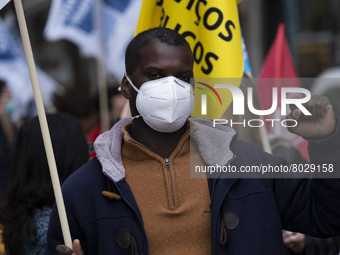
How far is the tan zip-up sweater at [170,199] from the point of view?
6.02 ft

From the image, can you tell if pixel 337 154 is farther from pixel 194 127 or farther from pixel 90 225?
pixel 90 225

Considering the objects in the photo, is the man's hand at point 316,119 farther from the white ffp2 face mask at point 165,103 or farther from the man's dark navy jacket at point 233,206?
the white ffp2 face mask at point 165,103

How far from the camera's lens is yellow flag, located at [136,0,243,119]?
9.66 ft

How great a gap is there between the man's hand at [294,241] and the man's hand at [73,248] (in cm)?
157

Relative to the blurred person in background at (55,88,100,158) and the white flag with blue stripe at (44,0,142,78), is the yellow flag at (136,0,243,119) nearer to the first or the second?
the blurred person in background at (55,88,100,158)

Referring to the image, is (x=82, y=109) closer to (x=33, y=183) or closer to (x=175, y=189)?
(x=33, y=183)

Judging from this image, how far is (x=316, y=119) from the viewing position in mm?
1763

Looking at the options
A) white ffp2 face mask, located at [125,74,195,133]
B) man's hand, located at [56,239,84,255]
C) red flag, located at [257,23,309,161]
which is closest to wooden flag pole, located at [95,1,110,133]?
red flag, located at [257,23,309,161]

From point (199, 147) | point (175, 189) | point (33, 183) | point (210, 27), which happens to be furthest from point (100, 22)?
point (175, 189)

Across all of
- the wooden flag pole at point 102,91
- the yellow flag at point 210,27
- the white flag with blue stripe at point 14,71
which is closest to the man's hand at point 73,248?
the yellow flag at point 210,27

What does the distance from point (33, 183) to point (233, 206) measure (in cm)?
136

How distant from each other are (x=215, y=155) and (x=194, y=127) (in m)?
0.18

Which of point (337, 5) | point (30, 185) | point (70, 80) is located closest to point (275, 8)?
point (337, 5)

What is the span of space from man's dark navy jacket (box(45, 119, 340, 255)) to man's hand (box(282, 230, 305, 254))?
3.30 feet
